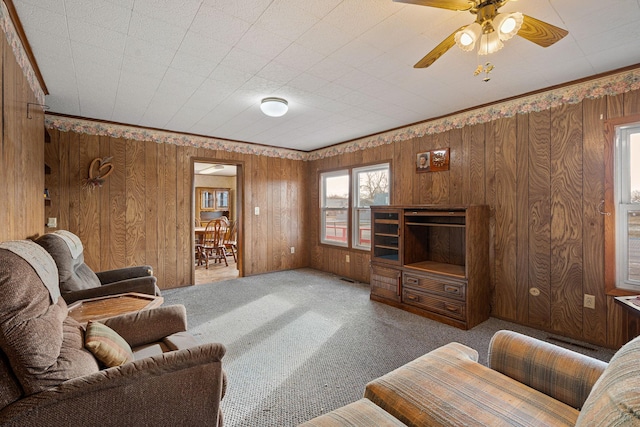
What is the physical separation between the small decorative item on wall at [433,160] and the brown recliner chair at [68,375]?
3.36 metres

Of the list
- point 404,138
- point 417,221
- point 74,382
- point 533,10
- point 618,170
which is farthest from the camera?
point 404,138

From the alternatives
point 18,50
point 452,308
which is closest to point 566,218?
point 452,308

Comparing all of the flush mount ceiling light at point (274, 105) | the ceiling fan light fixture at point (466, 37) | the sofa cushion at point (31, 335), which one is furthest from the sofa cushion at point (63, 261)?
the ceiling fan light fixture at point (466, 37)

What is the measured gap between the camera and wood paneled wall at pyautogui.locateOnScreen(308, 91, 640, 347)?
100 inches

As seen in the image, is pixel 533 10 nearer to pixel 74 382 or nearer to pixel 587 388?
pixel 587 388

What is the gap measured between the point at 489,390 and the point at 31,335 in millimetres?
1744

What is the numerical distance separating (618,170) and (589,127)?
17.5 inches

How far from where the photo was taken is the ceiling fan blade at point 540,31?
1460mm

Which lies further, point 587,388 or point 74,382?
point 587,388

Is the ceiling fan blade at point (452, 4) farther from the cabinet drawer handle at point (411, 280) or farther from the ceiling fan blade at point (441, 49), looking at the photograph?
the cabinet drawer handle at point (411, 280)

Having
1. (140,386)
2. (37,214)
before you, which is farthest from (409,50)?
(37,214)

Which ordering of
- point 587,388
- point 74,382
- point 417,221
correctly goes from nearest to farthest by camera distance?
point 74,382
point 587,388
point 417,221

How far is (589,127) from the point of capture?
8.46 feet

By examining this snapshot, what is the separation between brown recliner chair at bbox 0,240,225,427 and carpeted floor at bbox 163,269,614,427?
1.97ft
